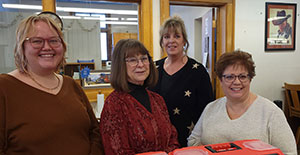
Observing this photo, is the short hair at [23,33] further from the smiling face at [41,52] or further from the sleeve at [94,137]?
the sleeve at [94,137]

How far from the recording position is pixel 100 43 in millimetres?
5074

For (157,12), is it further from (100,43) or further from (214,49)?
(100,43)

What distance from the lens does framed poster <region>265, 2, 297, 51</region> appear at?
3264mm

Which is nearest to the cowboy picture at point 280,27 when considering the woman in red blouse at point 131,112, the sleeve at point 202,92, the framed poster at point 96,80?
the sleeve at point 202,92

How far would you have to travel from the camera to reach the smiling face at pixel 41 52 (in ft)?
3.13

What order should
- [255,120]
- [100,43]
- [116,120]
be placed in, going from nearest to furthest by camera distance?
1. [116,120]
2. [255,120]
3. [100,43]

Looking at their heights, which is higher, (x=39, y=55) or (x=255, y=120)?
(x=39, y=55)

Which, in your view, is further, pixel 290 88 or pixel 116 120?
pixel 290 88

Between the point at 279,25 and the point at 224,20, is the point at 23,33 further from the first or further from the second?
the point at 279,25

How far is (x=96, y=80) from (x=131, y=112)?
2.01 m

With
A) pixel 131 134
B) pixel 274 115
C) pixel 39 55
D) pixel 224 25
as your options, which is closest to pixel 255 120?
pixel 274 115

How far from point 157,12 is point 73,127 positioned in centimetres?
214

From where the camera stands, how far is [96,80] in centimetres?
289

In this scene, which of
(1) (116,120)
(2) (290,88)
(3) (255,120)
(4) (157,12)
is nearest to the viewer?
(1) (116,120)
